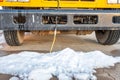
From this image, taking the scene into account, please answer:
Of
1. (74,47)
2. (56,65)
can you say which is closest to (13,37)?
(74,47)

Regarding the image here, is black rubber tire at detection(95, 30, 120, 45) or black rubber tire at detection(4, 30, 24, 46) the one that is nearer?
black rubber tire at detection(4, 30, 24, 46)

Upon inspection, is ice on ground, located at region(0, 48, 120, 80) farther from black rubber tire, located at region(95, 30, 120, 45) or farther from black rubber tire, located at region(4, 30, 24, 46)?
black rubber tire, located at region(95, 30, 120, 45)

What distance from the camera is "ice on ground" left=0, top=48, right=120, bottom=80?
14.9 ft

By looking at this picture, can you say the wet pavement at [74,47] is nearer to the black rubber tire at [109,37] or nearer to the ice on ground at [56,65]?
the black rubber tire at [109,37]

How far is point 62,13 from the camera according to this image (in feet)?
18.9

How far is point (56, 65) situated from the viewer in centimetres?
491

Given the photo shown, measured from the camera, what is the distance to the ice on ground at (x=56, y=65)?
178 inches

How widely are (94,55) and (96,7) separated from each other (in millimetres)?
1031

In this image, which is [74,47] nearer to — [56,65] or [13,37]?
[13,37]

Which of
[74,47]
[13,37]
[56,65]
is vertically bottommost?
[74,47]

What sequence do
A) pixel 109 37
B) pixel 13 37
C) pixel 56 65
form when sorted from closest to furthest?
1. pixel 56 65
2. pixel 13 37
3. pixel 109 37

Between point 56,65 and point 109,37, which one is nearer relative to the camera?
point 56,65

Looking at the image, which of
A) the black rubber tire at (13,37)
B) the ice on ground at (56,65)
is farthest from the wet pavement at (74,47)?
the ice on ground at (56,65)

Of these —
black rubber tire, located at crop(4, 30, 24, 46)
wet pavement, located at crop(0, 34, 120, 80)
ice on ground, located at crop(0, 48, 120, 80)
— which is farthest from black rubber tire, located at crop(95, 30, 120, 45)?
black rubber tire, located at crop(4, 30, 24, 46)
